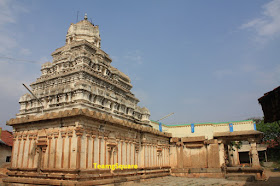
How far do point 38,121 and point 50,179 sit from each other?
15.4ft

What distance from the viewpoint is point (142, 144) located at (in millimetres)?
23641

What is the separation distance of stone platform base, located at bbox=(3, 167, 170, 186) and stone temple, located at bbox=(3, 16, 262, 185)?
6 cm

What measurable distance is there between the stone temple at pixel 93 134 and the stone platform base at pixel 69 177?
6 centimetres

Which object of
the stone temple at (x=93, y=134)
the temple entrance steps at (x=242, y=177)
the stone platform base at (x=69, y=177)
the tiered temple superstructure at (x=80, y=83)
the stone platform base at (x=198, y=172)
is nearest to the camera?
the stone platform base at (x=69, y=177)

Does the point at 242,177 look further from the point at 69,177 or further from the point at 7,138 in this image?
the point at 7,138

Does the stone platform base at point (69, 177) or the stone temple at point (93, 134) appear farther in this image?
the stone temple at point (93, 134)

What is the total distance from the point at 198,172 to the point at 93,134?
52.6 ft

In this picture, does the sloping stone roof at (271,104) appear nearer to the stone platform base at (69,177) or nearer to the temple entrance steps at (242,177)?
the stone platform base at (69,177)

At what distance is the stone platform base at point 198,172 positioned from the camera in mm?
26866

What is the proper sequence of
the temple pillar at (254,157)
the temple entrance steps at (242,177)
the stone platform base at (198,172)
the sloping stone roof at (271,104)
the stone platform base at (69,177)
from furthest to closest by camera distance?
1. the stone platform base at (198,172)
2. the temple pillar at (254,157)
3. the temple entrance steps at (242,177)
4. the stone platform base at (69,177)
5. the sloping stone roof at (271,104)

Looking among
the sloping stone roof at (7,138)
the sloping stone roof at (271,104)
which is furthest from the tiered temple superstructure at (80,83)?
the sloping stone roof at (271,104)

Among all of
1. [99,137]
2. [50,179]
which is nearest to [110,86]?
[99,137]

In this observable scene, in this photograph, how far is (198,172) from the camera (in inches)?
1088

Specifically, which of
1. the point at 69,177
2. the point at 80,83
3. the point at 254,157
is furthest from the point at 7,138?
the point at 254,157
